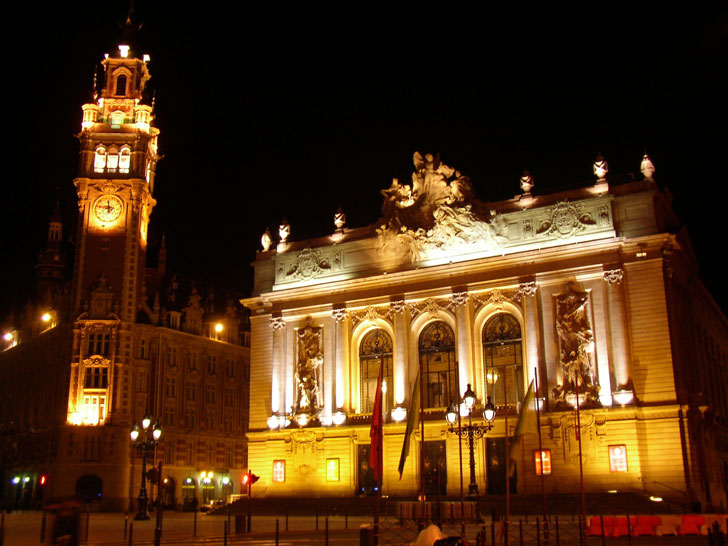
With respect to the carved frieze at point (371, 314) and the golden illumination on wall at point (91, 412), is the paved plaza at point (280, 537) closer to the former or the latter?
the carved frieze at point (371, 314)

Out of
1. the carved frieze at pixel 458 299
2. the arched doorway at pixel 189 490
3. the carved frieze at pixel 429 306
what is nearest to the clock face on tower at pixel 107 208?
the arched doorway at pixel 189 490

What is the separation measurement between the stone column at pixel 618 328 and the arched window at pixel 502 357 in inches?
220

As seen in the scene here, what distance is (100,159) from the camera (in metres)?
61.6

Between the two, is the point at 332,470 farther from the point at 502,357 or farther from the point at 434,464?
the point at 502,357

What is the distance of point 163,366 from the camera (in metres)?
62.1

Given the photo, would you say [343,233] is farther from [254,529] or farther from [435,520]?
[435,520]

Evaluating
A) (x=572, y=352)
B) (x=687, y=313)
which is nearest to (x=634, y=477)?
(x=572, y=352)

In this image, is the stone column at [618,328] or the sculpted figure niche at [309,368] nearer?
the stone column at [618,328]

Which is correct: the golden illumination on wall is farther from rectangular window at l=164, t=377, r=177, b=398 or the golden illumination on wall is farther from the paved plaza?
the paved plaza

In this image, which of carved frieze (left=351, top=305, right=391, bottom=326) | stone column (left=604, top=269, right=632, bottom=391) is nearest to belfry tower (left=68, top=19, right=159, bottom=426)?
carved frieze (left=351, top=305, right=391, bottom=326)

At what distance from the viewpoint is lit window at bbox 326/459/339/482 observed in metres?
46.4

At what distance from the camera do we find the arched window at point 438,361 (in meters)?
46.2

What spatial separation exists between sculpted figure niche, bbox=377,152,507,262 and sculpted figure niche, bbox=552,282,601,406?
5.51m

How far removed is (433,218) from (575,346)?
A: 1149 centimetres
